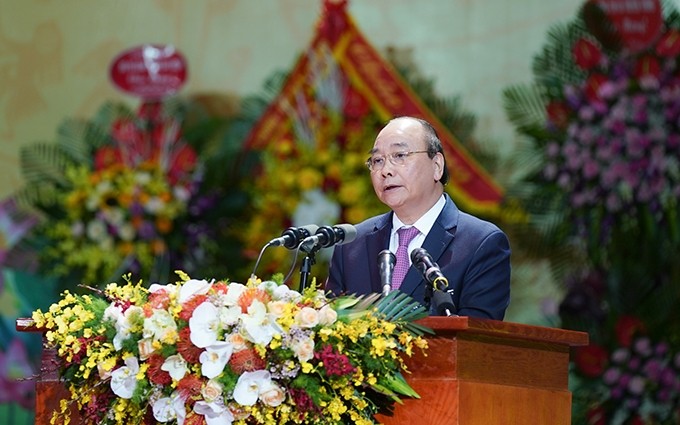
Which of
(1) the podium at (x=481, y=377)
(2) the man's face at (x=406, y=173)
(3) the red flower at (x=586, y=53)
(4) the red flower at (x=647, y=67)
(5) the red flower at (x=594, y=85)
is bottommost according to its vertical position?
(1) the podium at (x=481, y=377)

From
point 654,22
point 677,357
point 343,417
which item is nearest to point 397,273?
point 343,417

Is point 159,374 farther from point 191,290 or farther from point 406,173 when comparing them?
point 406,173

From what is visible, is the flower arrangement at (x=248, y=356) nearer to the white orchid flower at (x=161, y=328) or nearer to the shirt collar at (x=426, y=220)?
the white orchid flower at (x=161, y=328)

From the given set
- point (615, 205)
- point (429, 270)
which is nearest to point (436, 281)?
point (429, 270)

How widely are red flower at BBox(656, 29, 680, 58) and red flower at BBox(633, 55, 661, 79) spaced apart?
47mm

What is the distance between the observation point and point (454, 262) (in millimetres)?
3455

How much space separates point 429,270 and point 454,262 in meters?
0.45

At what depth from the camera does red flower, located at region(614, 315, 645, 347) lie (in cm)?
591

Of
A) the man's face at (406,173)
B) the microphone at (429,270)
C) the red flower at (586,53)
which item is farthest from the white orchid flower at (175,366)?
the red flower at (586,53)

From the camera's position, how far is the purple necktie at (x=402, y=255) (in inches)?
138

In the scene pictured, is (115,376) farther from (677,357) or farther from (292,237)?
(677,357)

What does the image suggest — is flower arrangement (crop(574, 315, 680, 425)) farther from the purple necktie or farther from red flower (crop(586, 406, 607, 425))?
the purple necktie

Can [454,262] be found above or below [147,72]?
below

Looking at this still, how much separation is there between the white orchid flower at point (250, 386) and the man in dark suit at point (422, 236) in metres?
0.79
